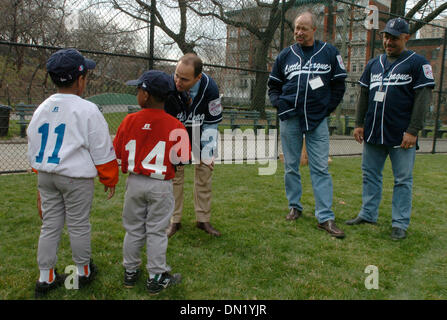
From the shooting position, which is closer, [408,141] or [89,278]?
[89,278]

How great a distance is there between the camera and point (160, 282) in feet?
7.45

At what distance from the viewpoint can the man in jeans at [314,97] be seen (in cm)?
346

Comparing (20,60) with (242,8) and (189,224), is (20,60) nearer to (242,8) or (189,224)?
(242,8)

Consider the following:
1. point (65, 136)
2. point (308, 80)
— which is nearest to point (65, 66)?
point (65, 136)

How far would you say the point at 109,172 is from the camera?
2.19 meters

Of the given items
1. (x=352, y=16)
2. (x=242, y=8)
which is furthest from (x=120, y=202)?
(x=352, y=16)

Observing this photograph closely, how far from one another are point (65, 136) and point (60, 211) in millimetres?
480

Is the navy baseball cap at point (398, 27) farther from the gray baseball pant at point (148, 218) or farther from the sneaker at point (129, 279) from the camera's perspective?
the sneaker at point (129, 279)

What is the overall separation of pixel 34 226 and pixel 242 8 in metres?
6.00

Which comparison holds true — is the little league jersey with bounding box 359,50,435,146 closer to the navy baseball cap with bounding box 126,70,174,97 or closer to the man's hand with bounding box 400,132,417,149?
the man's hand with bounding box 400,132,417,149

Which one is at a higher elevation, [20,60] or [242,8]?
[242,8]

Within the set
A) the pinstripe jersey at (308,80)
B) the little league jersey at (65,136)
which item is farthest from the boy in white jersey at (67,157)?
the pinstripe jersey at (308,80)

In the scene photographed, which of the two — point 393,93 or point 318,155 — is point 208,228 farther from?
point 393,93

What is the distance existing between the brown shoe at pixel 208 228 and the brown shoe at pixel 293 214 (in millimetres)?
892
